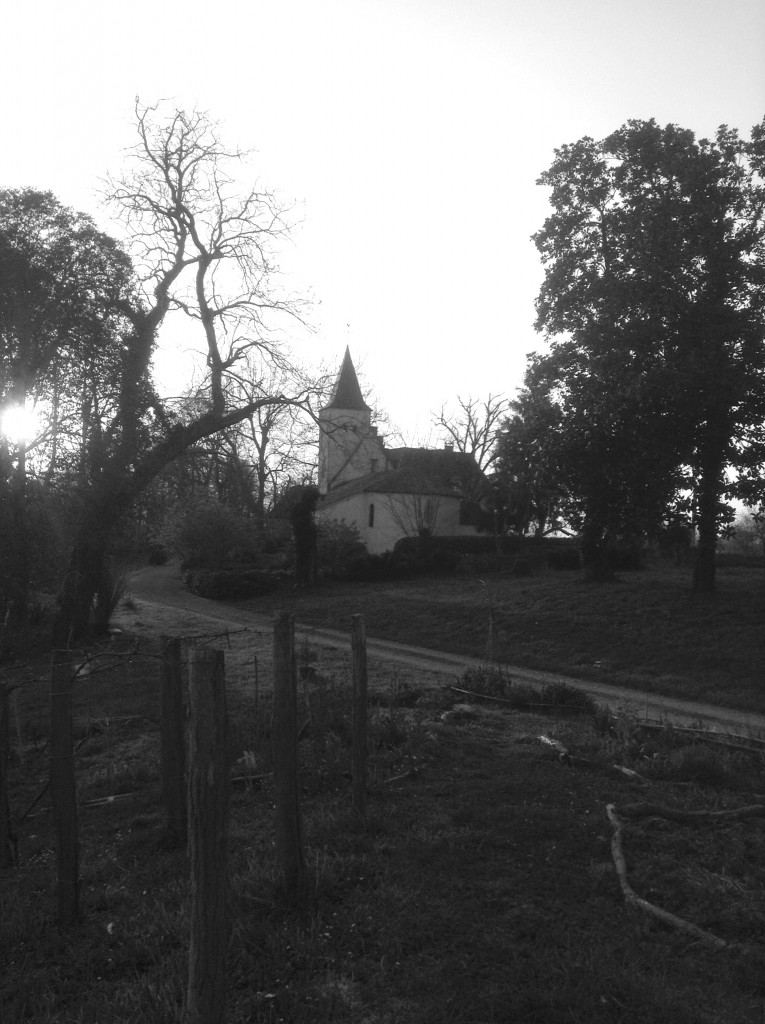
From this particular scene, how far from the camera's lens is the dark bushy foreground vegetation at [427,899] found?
13.4 ft

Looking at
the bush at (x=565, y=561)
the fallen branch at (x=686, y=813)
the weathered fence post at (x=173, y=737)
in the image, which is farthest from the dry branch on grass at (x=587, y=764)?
the bush at (x=565, y=561)

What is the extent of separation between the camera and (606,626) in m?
21.6

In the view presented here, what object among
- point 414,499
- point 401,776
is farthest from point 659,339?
point 414,499

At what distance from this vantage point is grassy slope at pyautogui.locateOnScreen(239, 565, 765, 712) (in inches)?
682

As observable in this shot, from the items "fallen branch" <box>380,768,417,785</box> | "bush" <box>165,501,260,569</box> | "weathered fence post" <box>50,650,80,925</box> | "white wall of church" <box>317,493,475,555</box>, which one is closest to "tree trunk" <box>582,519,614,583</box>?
"bush" <box>165,501,260,569</box>

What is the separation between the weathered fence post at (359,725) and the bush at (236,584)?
98.8 ft

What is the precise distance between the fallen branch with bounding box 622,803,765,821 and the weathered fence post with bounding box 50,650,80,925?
11.7 feet

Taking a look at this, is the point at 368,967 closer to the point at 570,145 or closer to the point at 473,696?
the point at 473,696

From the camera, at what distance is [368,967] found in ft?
14.4

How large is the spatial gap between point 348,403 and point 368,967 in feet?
204

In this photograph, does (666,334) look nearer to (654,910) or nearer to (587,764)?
(587,764)

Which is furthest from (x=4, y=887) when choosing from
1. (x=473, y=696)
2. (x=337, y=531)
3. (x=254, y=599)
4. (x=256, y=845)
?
(x=337, y=531)

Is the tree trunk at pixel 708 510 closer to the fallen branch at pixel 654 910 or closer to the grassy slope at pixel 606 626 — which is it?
the grassy slope at pixel 606 626

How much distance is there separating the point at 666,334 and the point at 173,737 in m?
18.7
